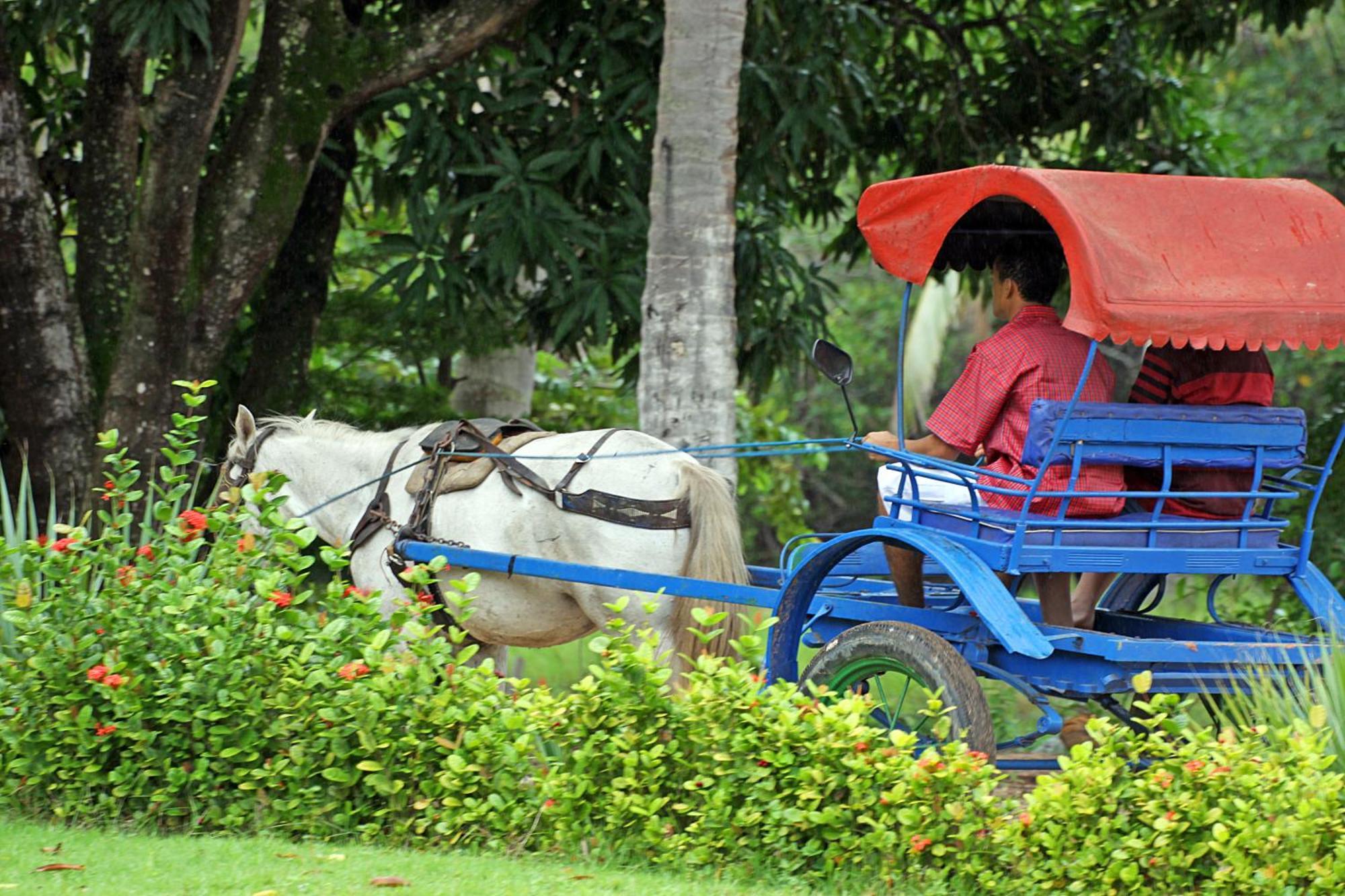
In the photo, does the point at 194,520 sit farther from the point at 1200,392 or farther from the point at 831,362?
the point at 1200,392

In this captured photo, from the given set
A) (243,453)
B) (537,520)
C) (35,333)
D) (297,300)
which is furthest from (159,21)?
(537,520)

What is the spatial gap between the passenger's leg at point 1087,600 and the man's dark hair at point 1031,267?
42.2 inches

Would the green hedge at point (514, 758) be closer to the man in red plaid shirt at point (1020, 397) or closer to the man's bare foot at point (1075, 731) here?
the man in red plaid shirt at point (1020, 397)

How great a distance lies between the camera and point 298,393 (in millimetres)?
8781

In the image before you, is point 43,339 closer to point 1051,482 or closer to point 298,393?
point 298,393

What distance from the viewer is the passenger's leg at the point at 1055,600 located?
188 inches

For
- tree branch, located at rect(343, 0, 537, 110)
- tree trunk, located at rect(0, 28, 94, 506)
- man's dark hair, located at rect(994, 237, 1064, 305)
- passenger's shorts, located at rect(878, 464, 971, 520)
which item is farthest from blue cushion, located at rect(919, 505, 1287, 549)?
tree trunk, located at rect(0, 28, 94, 506)

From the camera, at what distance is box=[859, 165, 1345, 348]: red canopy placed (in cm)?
415

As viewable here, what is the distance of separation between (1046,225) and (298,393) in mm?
5140

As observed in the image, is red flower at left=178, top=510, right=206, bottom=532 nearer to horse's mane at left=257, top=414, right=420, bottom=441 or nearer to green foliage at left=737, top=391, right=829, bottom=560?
horse's mane at left=257, top=414, right=420, bottom=441

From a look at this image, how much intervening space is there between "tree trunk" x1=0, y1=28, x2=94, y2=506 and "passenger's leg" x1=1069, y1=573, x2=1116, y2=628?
5.13m

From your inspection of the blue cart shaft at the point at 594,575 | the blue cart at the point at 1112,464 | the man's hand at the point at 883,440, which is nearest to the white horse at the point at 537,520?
the blue cart shaft at the point at 594,575

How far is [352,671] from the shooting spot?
427 centimetres

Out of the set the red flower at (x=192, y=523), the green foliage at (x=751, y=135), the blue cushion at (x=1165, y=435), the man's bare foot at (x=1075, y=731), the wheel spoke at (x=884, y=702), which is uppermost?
the green foliage at (x=751, y=135)
